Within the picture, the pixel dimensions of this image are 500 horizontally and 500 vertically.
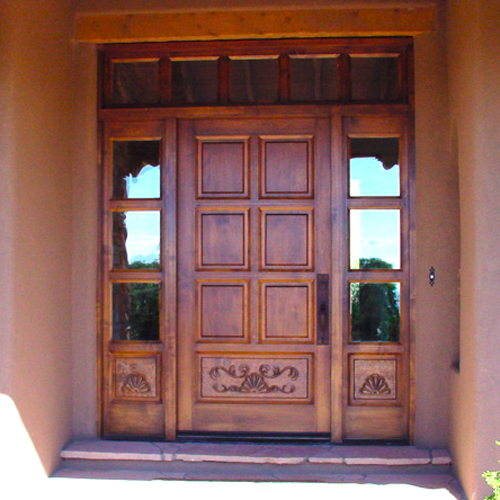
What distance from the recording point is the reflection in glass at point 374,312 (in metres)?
3.53

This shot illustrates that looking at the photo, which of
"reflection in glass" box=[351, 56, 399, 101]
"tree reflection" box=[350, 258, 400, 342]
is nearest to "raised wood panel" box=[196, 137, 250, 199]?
"reflection in glass" box=[351, 56, 399, 101]

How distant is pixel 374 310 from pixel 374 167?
946 millimetres

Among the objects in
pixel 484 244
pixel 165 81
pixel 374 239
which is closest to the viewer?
pixel 484 244

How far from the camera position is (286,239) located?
142 inches

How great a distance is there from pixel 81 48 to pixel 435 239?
267 cm

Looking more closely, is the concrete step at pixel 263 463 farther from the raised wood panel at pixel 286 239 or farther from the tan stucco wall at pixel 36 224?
the raised wood panel at pixel 286 239

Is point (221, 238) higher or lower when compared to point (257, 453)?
higher

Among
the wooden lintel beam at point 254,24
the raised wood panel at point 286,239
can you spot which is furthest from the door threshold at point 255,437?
the wooden lintel beam at point 254,24

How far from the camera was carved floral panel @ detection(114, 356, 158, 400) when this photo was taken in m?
3.62

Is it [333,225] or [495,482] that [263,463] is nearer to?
[495,482]

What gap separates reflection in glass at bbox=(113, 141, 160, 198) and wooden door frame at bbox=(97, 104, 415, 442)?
9 cm

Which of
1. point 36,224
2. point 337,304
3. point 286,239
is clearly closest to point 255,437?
point 337,304

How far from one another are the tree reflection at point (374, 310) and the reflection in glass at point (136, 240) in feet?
4.47

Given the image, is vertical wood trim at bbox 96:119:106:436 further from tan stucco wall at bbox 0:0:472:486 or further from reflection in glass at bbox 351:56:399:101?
reflection in glass at bbox 351:56:399:101
